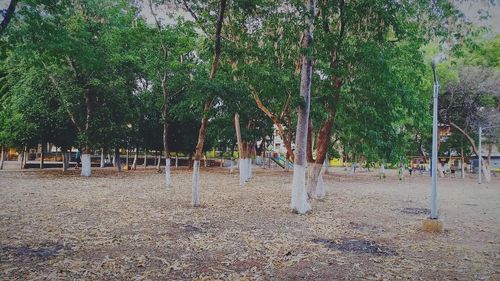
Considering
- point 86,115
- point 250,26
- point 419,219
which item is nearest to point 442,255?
point 419,219

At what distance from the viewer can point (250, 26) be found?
1556cm

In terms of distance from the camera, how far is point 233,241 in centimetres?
861

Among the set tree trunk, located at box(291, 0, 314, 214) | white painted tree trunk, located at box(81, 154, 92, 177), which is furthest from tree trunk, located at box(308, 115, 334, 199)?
white painted tree trunk, located at box(81, 154, 92, 177)

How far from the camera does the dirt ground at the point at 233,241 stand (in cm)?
644

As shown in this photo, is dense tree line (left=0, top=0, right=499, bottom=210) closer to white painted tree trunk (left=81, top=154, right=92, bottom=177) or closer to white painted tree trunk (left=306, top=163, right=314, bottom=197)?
white painted tree trunk (left=306, top=163, right=314, bottom=197)

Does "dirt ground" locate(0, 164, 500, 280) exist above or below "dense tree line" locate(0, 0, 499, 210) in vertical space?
below

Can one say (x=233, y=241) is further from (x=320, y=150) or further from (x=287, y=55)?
(x=287, y=55)

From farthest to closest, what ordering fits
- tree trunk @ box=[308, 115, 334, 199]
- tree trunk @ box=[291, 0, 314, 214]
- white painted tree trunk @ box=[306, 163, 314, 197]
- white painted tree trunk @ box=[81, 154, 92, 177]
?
white painted tree trunk @ box=[81, 154, 92, 177], white painted tree trunk @ box=[306, 163, 314, 197], tree trunk @ box=[308, 115, 334, 199], tree trunk @ box=[291, 0, 314, 214]

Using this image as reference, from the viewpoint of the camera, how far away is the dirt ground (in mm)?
6441

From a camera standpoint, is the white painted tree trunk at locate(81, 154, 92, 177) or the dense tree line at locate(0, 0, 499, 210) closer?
the dense tree line at locate(0, 0, 499, 210)

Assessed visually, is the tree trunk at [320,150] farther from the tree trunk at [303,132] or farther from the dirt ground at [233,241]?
the tree trunk at [303,132]

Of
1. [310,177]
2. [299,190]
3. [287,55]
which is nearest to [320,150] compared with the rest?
[310,177]

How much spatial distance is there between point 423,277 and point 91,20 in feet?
74.1

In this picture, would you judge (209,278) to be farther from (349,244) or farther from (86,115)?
(86,115)
